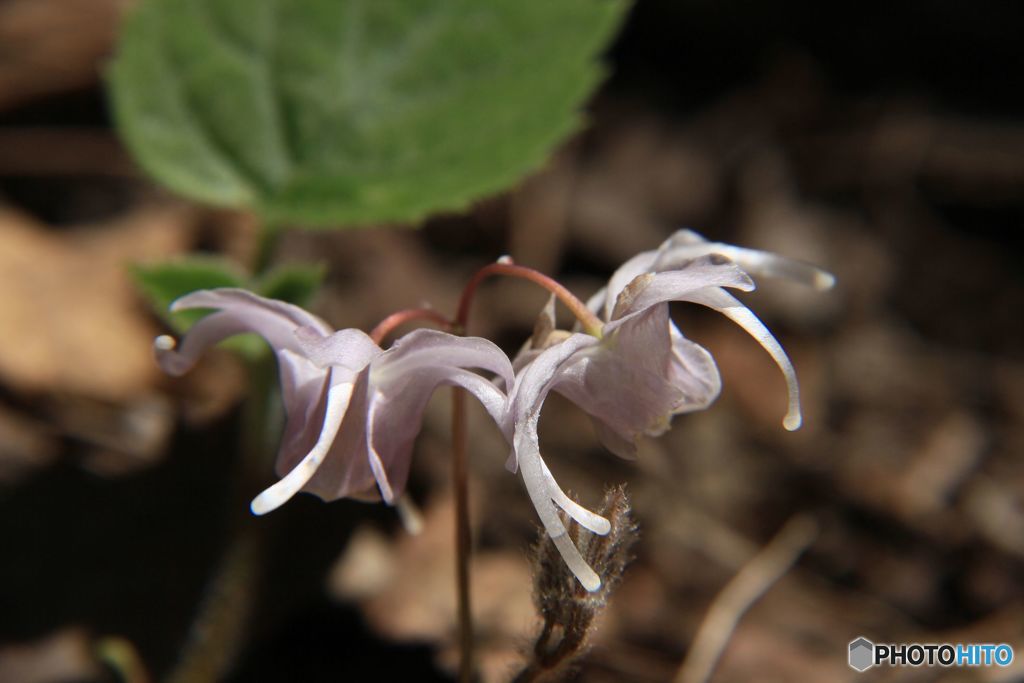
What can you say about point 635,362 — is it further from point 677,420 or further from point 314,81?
point 677,420

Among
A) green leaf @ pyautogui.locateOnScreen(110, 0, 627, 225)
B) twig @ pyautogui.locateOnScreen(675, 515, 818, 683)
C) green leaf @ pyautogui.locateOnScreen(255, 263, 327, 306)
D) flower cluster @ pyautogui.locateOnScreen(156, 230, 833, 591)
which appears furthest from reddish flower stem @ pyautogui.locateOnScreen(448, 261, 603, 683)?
twig @ pyautogui.locateOnScreen(675, 515, 818, 683)

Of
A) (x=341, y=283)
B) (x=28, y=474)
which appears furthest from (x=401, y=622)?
(x=341, y=283)

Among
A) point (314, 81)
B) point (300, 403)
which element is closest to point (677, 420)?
point (314, 81)

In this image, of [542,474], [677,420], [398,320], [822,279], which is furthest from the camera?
[677,420]

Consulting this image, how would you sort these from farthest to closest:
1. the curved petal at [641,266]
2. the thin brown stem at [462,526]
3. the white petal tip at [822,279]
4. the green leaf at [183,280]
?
the green leaf at [183,280]
the thin brown stem at [462,526]
the curved petal at [641,266]
the white petal tip at [822,279]

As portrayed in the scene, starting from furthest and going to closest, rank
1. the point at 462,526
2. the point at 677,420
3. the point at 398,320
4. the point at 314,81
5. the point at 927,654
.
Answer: the point at 677,420
the point at 927,654
the point at 314,81
the point at 462,526
the point at 398,320

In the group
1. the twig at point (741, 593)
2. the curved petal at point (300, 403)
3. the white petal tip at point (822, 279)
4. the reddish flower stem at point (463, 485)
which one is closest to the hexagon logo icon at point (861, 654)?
the twig at point (741, 593)

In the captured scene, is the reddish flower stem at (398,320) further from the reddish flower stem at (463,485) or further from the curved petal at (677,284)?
the curved petal at (677,284)
